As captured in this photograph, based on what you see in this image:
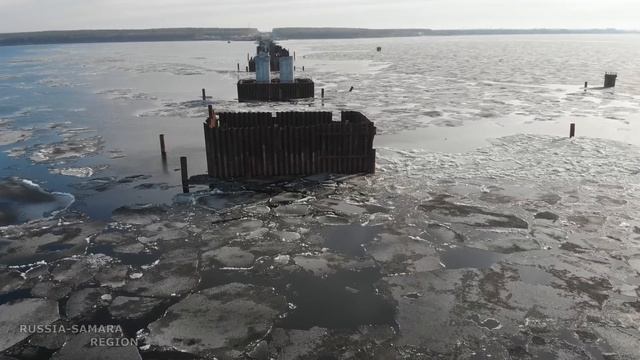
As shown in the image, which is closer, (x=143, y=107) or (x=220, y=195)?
(x=220, y=195)

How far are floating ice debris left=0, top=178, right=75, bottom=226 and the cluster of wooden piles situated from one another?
5152 mm

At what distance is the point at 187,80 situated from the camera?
55.4m

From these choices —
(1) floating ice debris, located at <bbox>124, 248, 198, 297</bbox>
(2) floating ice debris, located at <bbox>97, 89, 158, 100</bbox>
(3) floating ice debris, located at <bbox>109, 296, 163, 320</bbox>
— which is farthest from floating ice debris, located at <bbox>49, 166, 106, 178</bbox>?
(2) floating ice debris, located at <bbox>97, 89, 158, 100</bbox>

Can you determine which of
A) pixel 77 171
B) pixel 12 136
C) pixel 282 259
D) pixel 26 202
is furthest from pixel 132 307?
pixel 12 136

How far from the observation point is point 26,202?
15461 mm

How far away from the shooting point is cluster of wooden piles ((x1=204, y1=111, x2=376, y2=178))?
17250 millimetres

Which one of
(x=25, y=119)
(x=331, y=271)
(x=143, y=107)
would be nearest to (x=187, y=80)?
(x=143, y=107)

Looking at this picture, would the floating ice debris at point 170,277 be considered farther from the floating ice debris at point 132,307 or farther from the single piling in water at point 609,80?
the single piling in water at point 609,80

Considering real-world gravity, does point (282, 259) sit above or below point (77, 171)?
below

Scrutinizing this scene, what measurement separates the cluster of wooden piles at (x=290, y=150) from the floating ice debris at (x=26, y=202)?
5152 millimetres

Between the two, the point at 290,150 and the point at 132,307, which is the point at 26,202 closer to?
the point at 132,307

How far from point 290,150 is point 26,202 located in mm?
8996

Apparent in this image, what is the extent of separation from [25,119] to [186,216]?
2339cm

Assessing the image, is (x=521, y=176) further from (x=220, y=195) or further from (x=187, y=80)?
(x=187, y=80)
